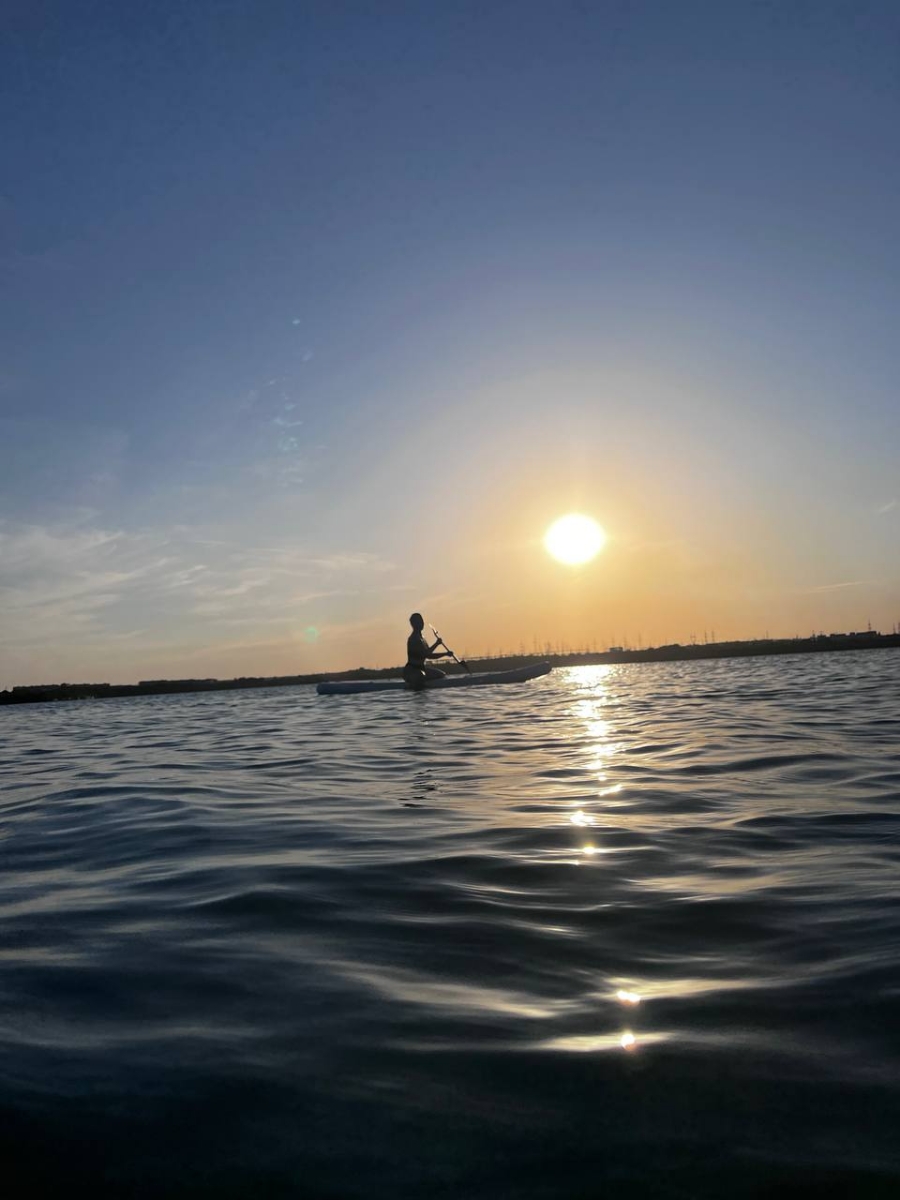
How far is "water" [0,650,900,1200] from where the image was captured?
188cm

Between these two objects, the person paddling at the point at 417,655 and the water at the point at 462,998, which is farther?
the person paddling at the point at 417,655

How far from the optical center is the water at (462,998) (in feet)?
6.18

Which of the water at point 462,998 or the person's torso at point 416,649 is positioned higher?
the person's torso at point 416,649

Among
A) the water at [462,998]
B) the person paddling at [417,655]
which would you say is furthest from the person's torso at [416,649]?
the water at [462,998]

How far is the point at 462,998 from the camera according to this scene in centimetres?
276

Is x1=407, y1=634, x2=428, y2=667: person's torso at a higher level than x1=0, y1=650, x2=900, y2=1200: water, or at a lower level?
higher

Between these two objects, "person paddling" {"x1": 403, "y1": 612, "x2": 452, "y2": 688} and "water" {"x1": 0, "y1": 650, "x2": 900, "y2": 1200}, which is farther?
"person paddling" {"x1": 403, "y1": 612, "x2": 452, "y2": 688}

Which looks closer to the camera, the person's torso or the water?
the water

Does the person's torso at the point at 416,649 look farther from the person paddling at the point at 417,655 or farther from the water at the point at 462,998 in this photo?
the water at the point at 462,998

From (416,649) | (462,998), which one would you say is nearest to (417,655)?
(416,649)

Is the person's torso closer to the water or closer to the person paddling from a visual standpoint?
the person paddling

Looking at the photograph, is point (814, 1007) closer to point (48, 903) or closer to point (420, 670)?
Result: point (48, 903)

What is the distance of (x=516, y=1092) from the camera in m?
2.12

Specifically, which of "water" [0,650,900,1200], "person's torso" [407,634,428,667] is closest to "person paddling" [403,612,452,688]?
"person's torso" [407,634,428,667]
